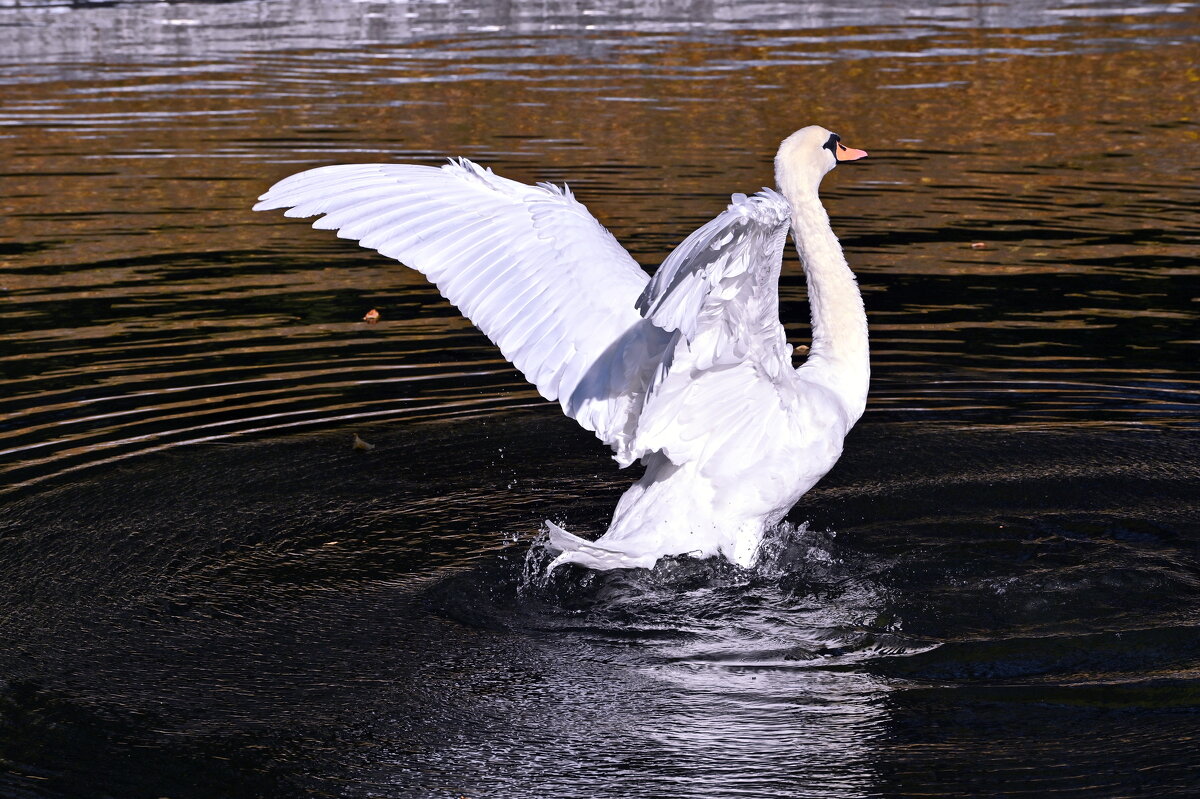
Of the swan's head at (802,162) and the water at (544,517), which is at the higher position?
the swan's head at (802,162)

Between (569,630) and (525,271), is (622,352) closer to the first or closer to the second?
(525,271)

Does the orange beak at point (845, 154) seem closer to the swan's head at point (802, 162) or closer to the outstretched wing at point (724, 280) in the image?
the swan's head at point (802, 162)

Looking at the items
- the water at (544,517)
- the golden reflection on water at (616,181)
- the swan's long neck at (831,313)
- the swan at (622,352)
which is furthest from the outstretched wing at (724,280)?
the golden reflection on water at (616,181)

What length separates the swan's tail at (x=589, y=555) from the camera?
5945 mm

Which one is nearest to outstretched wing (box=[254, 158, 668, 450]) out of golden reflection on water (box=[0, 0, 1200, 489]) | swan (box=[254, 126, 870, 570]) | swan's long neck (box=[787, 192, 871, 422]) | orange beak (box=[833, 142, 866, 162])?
swan (box=[254, 126, 870, 570])

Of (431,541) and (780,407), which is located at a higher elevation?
(780,407)

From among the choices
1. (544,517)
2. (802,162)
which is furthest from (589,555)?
(802,162)

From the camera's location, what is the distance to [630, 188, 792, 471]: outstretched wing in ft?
15.4

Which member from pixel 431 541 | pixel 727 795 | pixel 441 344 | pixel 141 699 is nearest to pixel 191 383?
pixel 441 344

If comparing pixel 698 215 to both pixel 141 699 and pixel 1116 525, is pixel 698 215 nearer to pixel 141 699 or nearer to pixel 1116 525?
pixel 1116 525

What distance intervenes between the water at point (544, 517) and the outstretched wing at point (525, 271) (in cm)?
77

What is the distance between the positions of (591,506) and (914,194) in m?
8.01

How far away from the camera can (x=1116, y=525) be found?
6754 mm

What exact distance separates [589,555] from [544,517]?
3.37 feet
